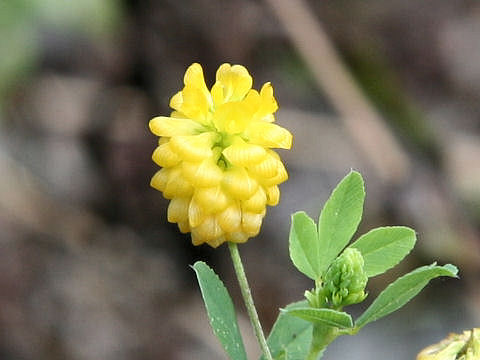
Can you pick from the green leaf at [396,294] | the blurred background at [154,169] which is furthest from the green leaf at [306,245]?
the blurred background at [154,169]

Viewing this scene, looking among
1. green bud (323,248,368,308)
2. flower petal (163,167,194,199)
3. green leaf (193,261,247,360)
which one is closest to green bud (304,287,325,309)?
green bud (323,248,368,308)

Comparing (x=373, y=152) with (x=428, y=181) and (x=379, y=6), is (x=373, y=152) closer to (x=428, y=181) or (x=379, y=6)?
(x=428, y=181)

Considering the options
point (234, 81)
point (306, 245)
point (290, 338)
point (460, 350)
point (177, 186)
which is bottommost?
point (460, 350)

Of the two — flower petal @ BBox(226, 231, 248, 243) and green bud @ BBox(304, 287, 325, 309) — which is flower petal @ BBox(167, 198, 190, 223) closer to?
flower petal @ BBox(226, 231, 248, 243)

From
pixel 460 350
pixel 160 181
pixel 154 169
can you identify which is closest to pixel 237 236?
pixel 160 181

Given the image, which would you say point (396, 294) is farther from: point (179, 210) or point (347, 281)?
point (179, 210)

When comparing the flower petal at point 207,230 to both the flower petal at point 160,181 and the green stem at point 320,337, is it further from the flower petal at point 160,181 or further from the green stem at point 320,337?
the green stem at point 320,337
